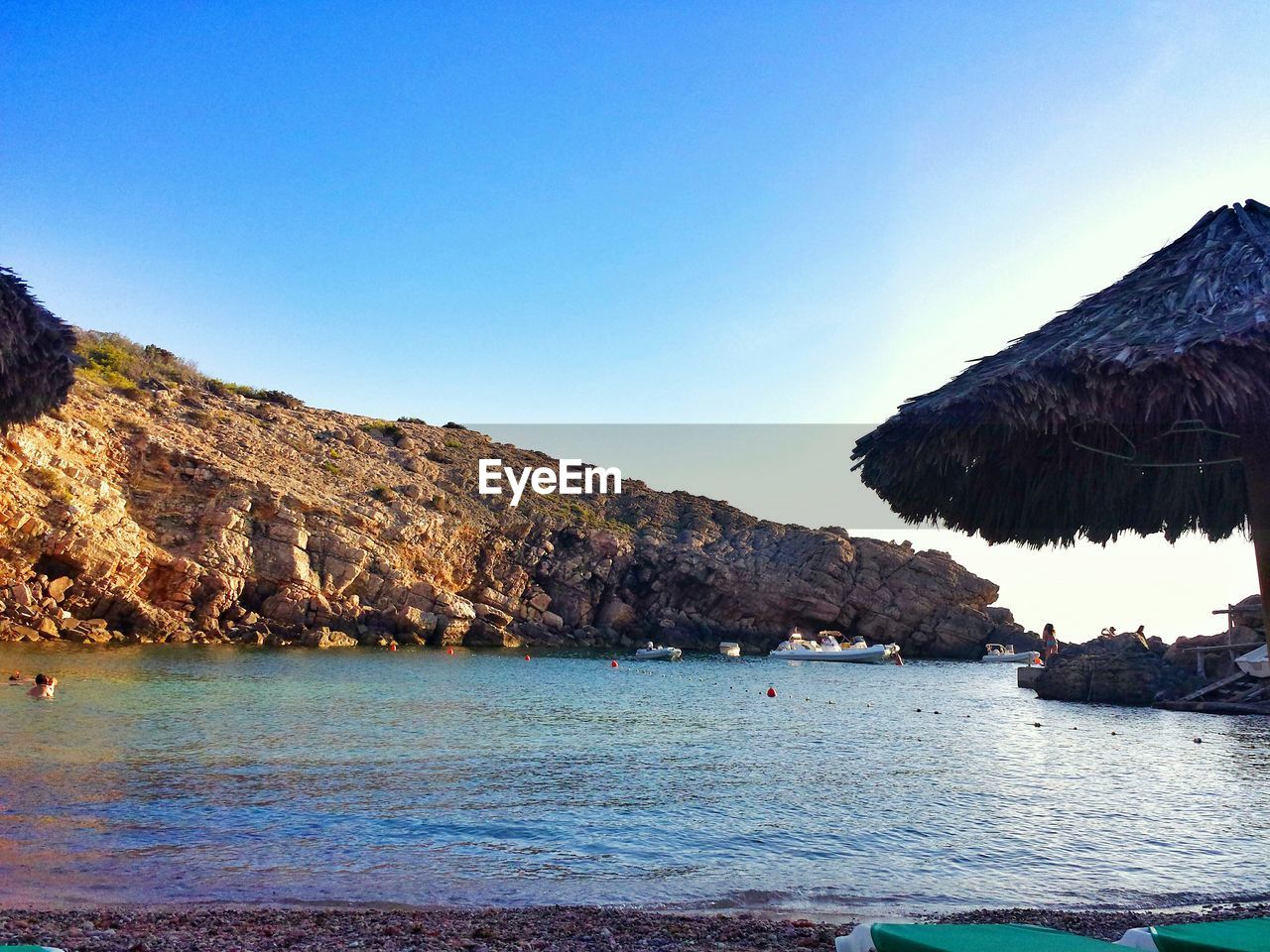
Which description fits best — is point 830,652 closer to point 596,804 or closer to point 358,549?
point 358,549

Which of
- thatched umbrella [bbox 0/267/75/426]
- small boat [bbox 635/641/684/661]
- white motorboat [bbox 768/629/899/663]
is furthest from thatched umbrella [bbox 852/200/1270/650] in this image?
white motorboat [bbox 768/629/899/663]

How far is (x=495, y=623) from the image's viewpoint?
6369 cm

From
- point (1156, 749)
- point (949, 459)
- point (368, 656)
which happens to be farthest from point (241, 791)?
point (368, 656)

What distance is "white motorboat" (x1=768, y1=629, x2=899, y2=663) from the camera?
62781 mm

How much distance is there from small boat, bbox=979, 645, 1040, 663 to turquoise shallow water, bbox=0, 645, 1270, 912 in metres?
44.0

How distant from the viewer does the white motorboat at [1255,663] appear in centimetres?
2903

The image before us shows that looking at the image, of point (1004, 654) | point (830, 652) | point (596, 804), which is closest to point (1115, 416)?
point (596, 804)

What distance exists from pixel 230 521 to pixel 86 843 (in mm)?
45428

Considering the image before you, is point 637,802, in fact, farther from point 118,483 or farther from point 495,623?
point 495,623

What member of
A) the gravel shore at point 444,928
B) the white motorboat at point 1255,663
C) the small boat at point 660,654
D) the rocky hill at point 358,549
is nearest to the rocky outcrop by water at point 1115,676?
the white motorboat at point 1255,663

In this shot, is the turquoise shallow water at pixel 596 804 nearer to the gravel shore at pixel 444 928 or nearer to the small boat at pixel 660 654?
the gravel shore at pixel 444 928

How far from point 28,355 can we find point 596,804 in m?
8.92

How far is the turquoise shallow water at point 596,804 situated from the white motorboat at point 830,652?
35635 mm

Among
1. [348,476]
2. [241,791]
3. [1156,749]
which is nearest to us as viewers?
[241,791]
